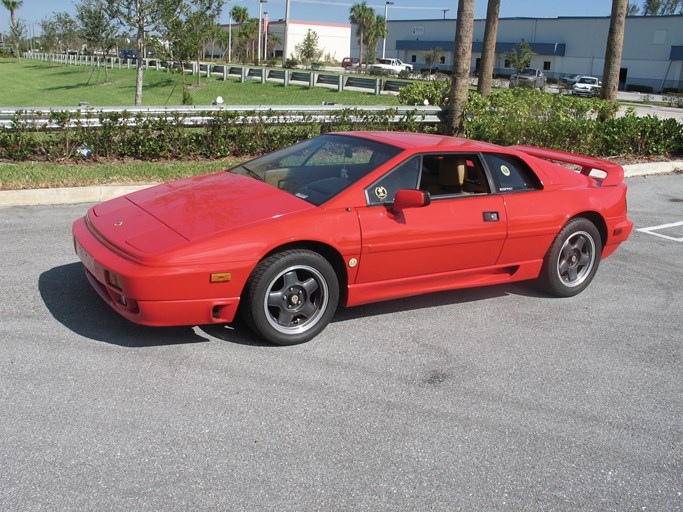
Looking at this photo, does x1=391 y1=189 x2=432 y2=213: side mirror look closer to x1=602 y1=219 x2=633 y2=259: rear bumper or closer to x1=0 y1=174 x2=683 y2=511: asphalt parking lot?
x1=0 y1=174 x2=683 y2=511: asphalt parking lot

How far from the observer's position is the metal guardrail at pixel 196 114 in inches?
398

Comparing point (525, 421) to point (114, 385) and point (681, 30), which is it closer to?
point (114, 385)

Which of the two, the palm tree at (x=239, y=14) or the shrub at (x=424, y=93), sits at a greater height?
the palm tree at (x=239, y=14)

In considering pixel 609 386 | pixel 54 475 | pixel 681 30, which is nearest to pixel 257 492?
pixel 54 475

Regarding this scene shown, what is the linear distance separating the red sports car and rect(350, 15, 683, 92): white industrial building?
65165mm

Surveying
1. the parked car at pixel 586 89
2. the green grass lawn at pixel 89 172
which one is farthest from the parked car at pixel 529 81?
the green grass lawn at pixel 89 172

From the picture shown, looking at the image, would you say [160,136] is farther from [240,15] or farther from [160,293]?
[240,15]

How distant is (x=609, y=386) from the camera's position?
4578 mm

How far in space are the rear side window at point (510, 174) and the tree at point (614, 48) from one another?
11.8 meters

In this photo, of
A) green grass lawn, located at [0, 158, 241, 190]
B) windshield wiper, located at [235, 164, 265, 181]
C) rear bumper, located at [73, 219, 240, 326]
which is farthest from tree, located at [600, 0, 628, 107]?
rear bumper, located at [73, 219, 240, 326]

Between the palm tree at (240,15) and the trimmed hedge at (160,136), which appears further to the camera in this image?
the palm tree at (240,15)

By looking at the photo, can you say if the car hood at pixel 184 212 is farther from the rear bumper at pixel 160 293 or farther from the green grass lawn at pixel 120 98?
the green grass lawn at pixel 120 98

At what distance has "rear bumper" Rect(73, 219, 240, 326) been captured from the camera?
169 inches

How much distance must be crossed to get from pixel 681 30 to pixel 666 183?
5908cm
